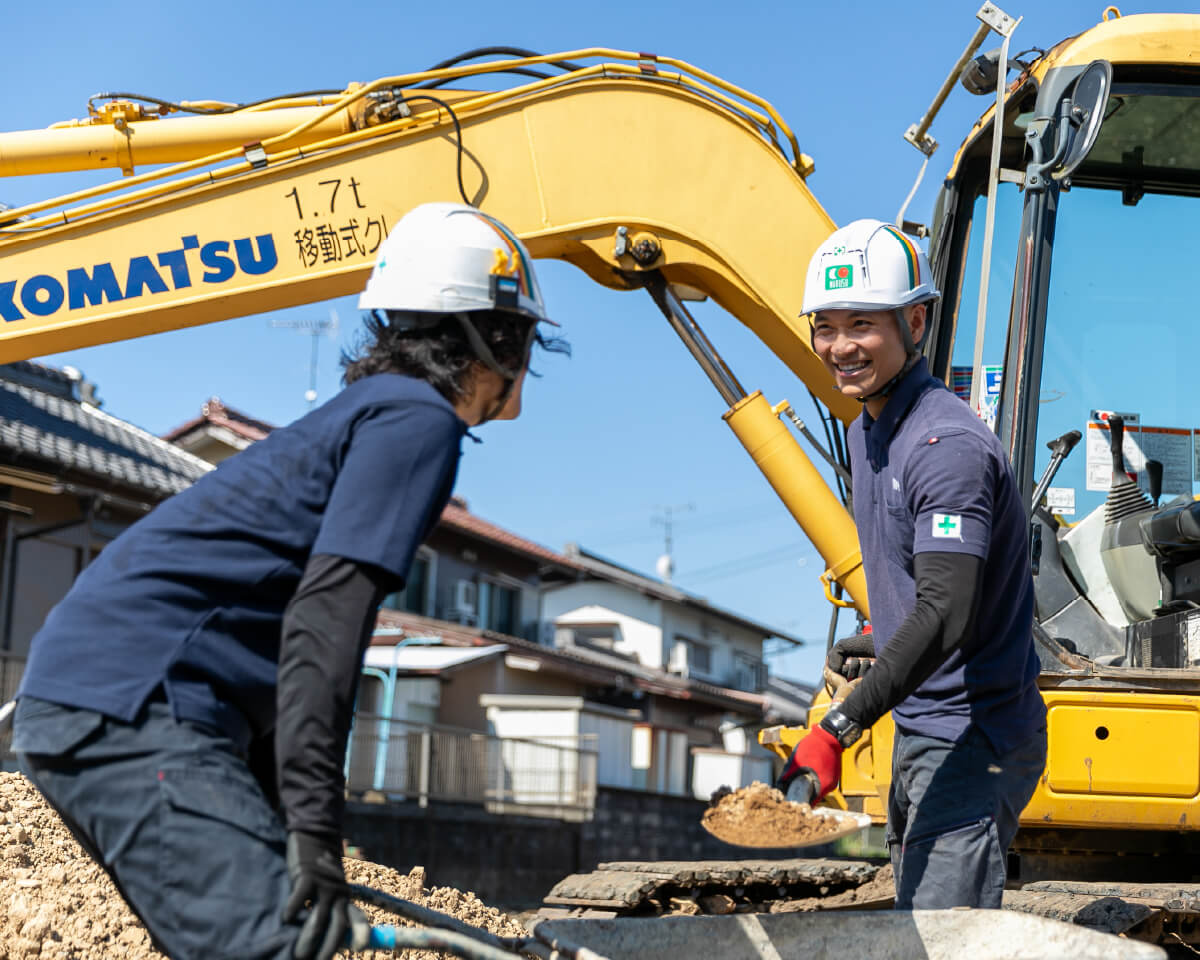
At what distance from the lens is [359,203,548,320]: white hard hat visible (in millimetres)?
2443

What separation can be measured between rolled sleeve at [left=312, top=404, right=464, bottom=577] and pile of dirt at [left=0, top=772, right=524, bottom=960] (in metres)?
1.99

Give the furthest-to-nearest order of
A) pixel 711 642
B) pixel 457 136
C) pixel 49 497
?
1. pixel 711 642
2. pixel 49 497
3. pixel 457 136

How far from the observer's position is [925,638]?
2822mm

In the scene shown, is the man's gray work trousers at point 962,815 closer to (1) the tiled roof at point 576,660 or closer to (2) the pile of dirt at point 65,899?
(2) the pile of dirt at point 65,899

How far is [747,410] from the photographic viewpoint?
5.57 metres

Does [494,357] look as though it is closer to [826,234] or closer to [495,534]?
[826,234]

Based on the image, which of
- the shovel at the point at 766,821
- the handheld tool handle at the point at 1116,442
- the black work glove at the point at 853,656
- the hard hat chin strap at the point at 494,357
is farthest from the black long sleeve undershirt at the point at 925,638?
the handheld tool handle at the point at 1116,442

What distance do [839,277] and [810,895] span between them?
121 inches

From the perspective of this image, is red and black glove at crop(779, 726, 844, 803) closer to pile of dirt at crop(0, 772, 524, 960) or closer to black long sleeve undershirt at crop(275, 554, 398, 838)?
black long sleeve undershirt at crop(275, 554, 398, 838)

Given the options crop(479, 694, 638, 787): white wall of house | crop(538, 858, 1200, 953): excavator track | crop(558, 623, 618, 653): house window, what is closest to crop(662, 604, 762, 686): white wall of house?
crop(558, 623, 618, 653): house window

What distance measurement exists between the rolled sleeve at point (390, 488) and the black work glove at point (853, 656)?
70.5 inches

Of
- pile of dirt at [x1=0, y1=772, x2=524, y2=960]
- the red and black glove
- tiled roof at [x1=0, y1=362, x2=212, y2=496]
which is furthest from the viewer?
tiled roof at [x1=0, y1=362, x2=212, y2=496]

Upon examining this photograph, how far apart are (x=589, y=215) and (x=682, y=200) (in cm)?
40

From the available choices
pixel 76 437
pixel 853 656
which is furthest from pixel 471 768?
pixel 853 656
